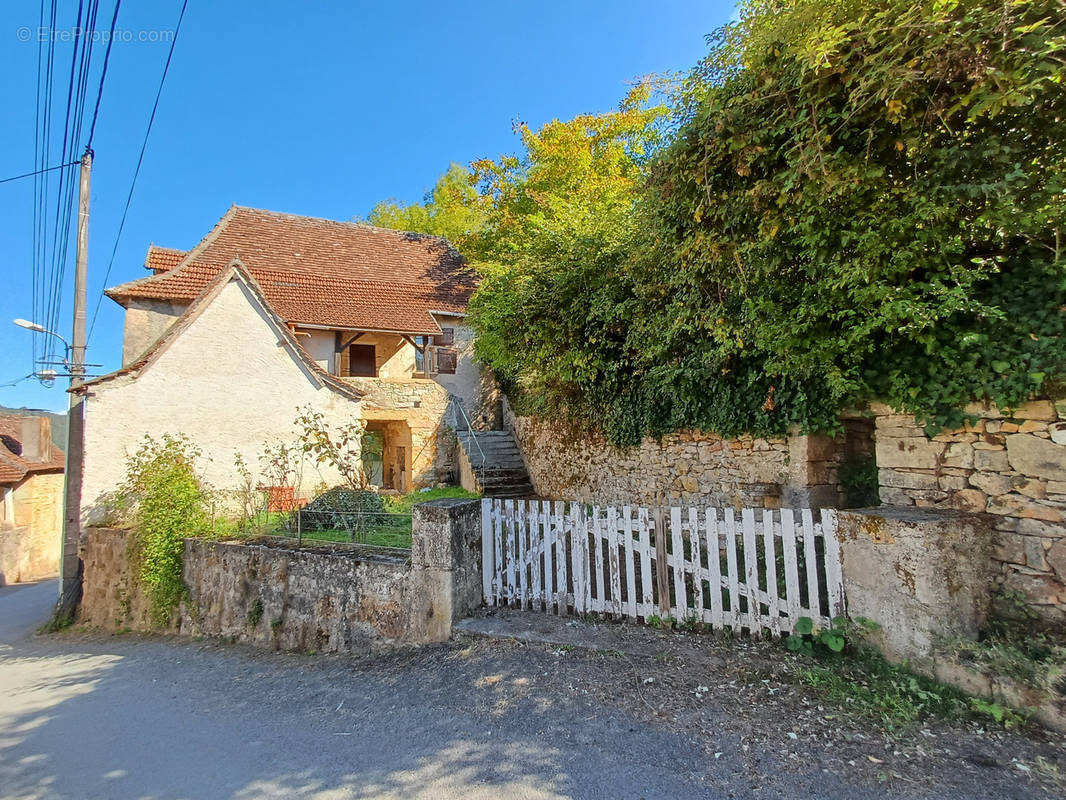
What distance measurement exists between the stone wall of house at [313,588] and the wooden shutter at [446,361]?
909cm

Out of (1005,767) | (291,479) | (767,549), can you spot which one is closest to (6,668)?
(291,479)

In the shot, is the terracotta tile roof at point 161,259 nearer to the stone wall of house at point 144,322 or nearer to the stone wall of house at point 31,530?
the stone wall of house at point 144,322

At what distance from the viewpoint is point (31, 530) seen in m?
20.7

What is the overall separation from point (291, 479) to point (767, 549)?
967 cm

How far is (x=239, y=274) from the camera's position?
1094 cm

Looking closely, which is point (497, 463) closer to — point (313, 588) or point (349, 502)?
point (349, 502)

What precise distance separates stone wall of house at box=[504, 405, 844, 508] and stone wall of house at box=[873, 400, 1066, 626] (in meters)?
1.60

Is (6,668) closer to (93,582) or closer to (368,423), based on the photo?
(93,582)

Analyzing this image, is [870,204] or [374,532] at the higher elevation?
[870,204]

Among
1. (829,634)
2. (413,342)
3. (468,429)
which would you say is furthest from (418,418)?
(829,634)

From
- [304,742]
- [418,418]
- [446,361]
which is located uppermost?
[446,361]

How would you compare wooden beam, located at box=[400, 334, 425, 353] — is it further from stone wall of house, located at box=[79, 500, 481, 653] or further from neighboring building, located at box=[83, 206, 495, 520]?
stone wall of house, located at box=[79, 500, 481, 653]

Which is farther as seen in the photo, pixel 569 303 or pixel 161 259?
pixel 161 259

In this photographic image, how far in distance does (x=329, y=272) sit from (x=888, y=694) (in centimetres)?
1715
